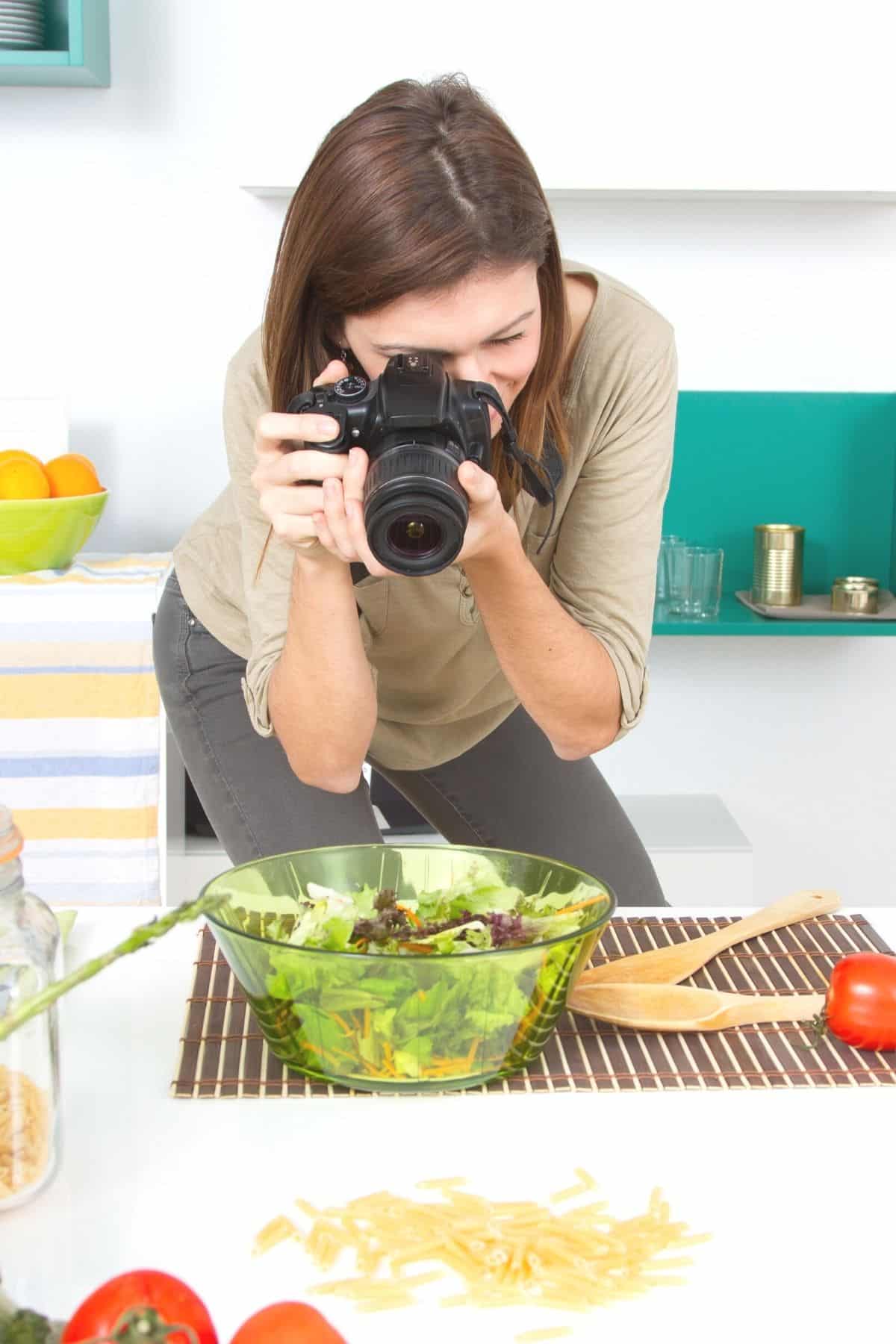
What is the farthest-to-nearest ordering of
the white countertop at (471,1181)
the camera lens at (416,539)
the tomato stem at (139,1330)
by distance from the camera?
the camera lens at (416,539) < the white countertop at (471,1181) < the tomato stem at (139,1330)

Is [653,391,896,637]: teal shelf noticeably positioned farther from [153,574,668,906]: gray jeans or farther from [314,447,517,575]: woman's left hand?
[314,447,517,575]: woman's left hand

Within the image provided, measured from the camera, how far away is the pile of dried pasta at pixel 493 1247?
630 mm

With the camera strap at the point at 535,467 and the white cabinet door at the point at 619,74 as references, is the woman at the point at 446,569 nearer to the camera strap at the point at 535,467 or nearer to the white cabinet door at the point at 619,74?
the camera strap at the point at 535,467

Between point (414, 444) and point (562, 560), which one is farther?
point (562, 560)

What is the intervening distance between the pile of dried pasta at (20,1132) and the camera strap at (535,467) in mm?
572

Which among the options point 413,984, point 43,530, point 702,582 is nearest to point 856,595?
point 702,582

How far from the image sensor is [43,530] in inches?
84.9

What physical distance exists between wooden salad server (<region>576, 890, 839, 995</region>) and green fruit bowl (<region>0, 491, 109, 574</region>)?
4.70 feet

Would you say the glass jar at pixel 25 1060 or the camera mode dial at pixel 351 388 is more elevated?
the camera mode dial at pixel 351 388

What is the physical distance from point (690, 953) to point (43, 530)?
148cm

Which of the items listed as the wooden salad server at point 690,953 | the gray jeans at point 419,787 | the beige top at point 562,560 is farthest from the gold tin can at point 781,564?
the wooden salad server at point 690,953

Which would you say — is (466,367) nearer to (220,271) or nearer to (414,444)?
(414,444)

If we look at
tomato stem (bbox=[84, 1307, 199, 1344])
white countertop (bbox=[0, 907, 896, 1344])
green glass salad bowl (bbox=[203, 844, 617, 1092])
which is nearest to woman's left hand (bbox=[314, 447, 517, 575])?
green glass salad bowl (bbox=[203, 844, 617, 1092])

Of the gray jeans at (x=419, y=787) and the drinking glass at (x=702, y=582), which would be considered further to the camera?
the drinking glass at (x=702, y=582)
